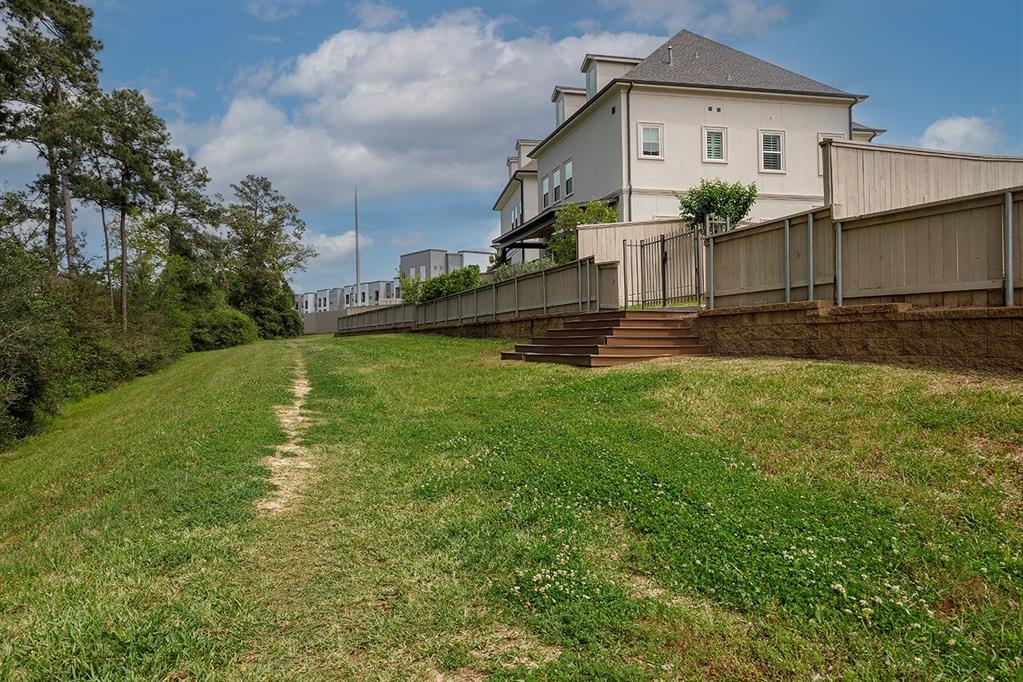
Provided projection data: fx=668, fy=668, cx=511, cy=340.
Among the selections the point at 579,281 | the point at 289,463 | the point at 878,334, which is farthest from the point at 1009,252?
the point at 579,281

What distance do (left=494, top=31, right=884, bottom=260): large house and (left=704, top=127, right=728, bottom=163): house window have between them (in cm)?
4

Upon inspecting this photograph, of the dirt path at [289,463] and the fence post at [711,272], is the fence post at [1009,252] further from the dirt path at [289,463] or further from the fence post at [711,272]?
the dirt path at [289,463]

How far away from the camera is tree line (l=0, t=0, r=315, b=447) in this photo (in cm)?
1627

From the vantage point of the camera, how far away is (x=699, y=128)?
89.4 feet

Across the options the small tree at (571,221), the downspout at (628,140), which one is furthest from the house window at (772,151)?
the small tree at (571,221)

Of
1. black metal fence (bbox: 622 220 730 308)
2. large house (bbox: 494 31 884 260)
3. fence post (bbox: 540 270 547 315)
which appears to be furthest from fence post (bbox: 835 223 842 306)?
large house (bbox: 494 31 884 260)

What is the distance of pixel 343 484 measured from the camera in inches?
249

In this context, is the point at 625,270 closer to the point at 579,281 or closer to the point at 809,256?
the point at 579,281

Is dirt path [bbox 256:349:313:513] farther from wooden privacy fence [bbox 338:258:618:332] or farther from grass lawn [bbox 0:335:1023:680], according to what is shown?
wooden privacy fence [bbox 338:258:618:332]

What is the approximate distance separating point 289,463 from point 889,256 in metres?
7.78

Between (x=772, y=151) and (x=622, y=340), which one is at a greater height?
(x=772, y=151)

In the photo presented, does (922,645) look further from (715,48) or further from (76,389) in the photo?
(715,48)

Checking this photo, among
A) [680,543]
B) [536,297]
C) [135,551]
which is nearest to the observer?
[680,543]

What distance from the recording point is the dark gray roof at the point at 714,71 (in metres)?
27.3
